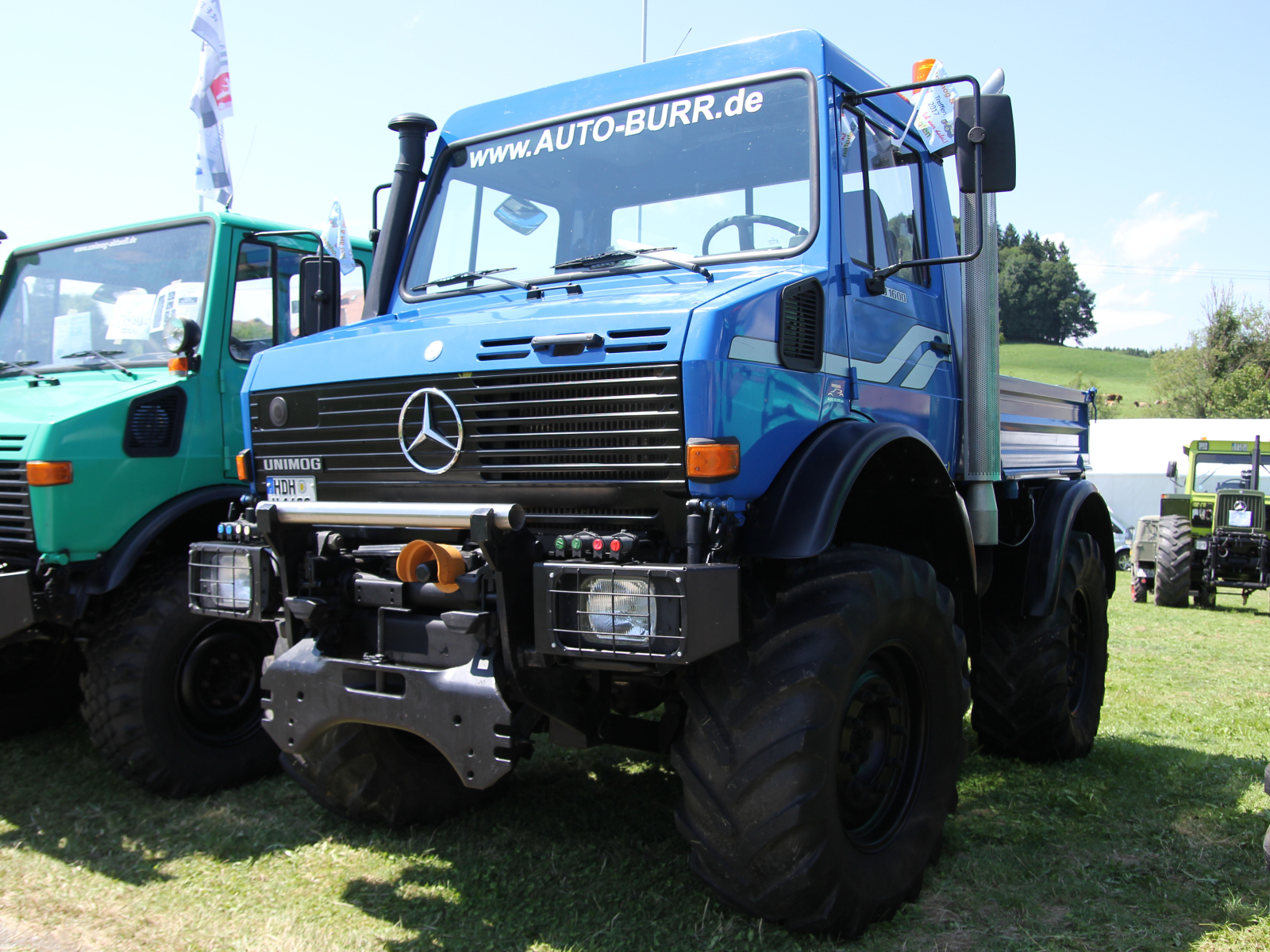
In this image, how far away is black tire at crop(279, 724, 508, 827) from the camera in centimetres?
380

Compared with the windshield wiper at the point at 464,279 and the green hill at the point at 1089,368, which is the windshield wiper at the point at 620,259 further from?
the green hill at the point at 1089,368

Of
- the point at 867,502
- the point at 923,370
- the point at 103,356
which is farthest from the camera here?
the point at 103,356

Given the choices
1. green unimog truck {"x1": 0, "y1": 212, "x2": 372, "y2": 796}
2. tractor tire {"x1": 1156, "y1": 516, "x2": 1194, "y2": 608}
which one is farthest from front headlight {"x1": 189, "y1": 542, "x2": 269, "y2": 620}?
tractor tire {"x1": 1156, "y1": 516, "x2": 1194, "y2": 608}

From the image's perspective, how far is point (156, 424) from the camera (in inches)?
191

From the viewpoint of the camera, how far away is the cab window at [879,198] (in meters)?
3.60

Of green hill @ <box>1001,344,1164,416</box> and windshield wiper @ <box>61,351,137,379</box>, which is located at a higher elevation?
green hill @ <box>1001,344,1164,416</box>

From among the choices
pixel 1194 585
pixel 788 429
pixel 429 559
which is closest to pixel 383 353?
pixel 429 559

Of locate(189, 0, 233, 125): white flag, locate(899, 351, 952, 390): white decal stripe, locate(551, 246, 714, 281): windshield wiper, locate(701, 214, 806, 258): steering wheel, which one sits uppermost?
locate(189, 0, 233, 125): white flag

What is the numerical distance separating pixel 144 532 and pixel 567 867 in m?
2.60

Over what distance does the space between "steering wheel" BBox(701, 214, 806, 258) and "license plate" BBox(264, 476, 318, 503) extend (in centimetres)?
166

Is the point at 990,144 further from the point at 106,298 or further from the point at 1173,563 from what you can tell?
the point at 1173,563

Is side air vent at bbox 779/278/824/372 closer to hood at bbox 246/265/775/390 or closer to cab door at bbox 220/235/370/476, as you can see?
hood at bbox 246/265/775/390

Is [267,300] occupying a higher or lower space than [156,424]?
higher

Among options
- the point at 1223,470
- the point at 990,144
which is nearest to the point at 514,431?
the point at 990,144
